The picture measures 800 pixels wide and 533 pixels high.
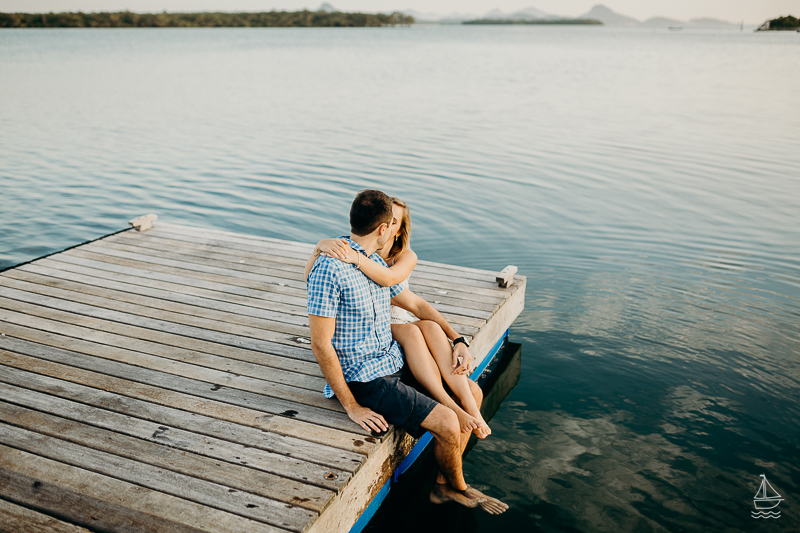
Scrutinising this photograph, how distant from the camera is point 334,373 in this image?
Answer: 113 inches

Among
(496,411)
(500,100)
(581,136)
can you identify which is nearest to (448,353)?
(496,411)

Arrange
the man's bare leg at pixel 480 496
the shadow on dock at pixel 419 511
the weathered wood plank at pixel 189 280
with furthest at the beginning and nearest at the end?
the weathered wood plank at pixel 189 280
the shadow on dock at pixel 419 511
the man's bare leg at pixel 480 496

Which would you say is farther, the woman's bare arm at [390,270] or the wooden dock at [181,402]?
the woman's bare arm at [390,270]

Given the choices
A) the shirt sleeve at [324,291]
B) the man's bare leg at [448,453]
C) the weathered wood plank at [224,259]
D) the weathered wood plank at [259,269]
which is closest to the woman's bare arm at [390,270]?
the shirt sleeve at [324,291]

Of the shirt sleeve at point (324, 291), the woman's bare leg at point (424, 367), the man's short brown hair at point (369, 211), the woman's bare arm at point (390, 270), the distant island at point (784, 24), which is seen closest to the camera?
the shirt sleeve at point (324, 291)

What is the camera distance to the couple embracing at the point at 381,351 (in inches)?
111

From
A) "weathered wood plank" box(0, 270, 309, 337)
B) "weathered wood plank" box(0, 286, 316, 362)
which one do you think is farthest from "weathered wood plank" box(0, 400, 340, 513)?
"weathered wood plank" box(0, 270, 309, 337)

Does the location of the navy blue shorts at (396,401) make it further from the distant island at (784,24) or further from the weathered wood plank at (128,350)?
the distant island at (784,24)

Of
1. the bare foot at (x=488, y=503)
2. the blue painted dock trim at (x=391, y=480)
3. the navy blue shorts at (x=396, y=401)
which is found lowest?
the bare foot at (x=488, y=503)

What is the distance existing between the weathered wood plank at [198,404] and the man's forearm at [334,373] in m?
0.16

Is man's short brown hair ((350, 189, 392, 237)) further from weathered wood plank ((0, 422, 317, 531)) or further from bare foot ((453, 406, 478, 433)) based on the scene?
weathered wood plank ((0, 422, 317, 531))

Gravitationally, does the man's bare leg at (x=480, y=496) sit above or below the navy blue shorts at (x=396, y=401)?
below

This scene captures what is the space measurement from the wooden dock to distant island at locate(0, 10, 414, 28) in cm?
8807

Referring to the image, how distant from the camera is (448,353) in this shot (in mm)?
3305
